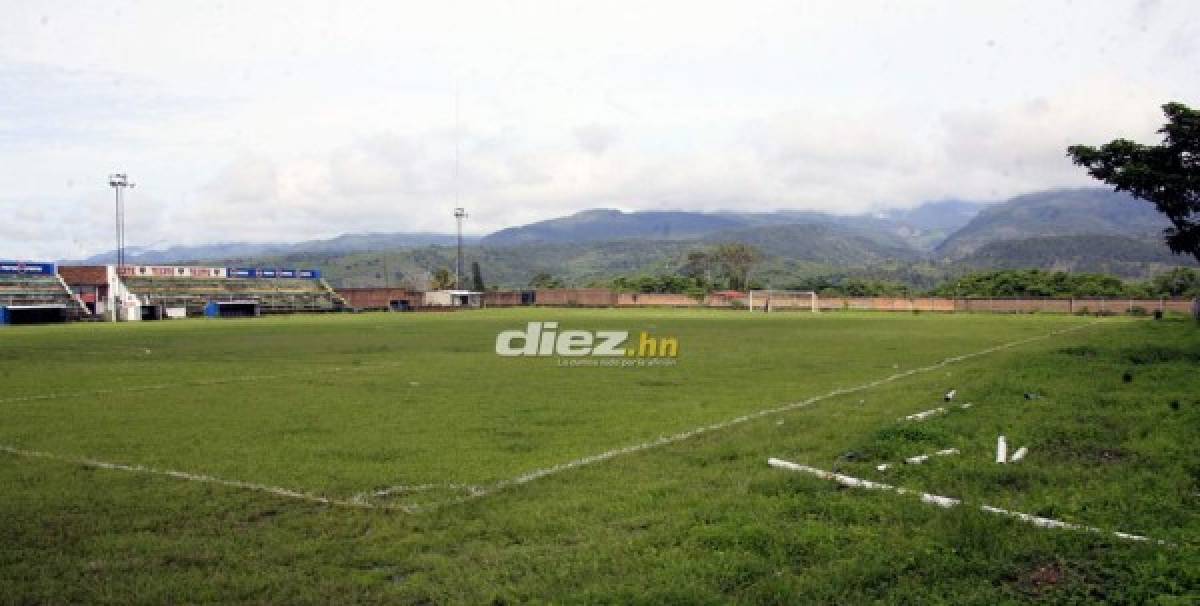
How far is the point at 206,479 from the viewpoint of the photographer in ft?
31.1

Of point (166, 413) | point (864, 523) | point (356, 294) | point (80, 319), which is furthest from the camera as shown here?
point (356, 294)

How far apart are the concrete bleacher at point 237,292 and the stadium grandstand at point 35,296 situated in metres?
5.87

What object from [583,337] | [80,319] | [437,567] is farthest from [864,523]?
[80,319]

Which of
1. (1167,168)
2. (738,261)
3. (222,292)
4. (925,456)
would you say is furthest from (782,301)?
(925,456)

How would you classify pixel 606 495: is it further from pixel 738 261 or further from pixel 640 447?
pixel 738 261

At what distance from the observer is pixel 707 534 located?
21.7 feet

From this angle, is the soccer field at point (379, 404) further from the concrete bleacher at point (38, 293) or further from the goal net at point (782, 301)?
the goal net at point (782, 301)

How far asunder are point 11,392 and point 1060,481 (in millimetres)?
20314

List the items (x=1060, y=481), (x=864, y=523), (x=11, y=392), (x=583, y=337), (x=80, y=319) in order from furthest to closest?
(x=80, y=319)
(x=583, y=337)
(x=11, y=392)
(x=1060, y=481)
(x=864, y=523)

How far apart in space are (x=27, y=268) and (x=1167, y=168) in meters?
92.8

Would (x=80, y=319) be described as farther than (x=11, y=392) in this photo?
Yes

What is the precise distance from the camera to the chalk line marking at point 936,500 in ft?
20.7

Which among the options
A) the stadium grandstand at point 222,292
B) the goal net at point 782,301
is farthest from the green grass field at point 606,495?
the goal net at point 782,301

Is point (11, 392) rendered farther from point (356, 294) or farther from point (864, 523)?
point (356, 294)
